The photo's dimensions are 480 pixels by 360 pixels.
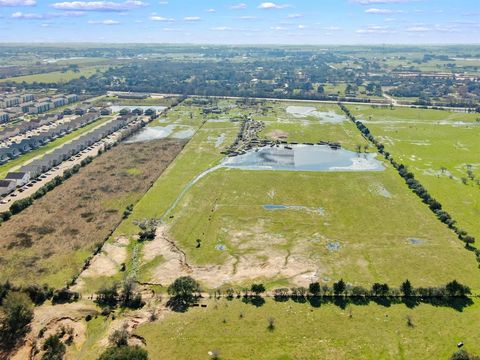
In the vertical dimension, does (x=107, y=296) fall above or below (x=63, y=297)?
above

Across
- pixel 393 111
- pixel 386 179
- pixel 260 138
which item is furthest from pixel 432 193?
pixel 393 111

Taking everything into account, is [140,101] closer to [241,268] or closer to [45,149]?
[45,149]

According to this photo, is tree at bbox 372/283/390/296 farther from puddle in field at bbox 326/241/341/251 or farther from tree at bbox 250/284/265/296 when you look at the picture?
tree at bbox 250/284/265/296

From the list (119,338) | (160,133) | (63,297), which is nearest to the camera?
(119,338)

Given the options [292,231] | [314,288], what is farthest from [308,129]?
[314,288]

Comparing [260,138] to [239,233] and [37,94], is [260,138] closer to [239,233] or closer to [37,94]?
[239,233]

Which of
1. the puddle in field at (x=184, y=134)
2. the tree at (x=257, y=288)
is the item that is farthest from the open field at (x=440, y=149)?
the puddle in field at (x=184, y=134)

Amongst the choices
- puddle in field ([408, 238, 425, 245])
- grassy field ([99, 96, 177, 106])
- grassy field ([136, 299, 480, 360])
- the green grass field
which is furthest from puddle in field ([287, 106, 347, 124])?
grassy field ([136, 299, 480, 360])
